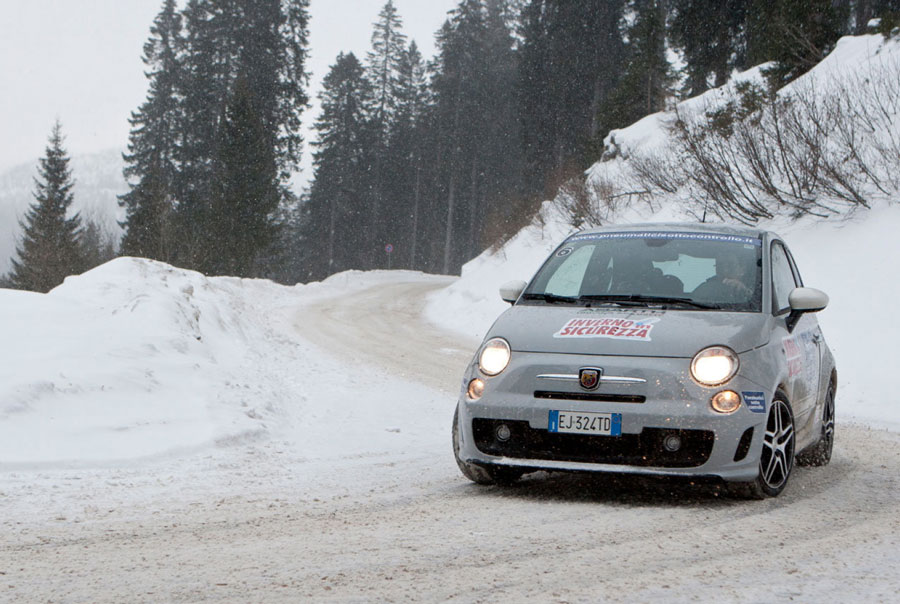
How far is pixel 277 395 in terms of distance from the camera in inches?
388

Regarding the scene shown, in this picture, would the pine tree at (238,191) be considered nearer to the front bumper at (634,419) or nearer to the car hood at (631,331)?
the car hood at (631,331)

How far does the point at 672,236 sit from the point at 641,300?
0.86 metres

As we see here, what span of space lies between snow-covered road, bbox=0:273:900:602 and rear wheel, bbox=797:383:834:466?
124mm

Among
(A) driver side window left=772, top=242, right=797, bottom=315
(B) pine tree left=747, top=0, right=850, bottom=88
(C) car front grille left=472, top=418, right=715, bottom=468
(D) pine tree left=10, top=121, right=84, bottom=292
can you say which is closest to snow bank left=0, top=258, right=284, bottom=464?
(C) car front grille left=472, top=418, right=715, bottom=468

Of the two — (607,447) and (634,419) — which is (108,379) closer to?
(607,447)

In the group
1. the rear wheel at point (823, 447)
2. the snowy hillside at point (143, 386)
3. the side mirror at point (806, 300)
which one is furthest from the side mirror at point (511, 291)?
the rear wheel at point (823, 447)

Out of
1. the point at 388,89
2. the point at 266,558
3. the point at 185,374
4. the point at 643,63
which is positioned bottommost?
the point at 266,558

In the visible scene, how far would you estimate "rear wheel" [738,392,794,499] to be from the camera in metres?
5.30

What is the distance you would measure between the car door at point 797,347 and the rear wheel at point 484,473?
1753 mm

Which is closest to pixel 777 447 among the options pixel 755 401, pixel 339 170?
pixel 755 401

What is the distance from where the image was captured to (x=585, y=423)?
5184 millimetres

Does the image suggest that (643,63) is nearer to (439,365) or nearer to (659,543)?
(439,365)

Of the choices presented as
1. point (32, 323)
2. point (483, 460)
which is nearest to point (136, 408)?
point (32, 323)

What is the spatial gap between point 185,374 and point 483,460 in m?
4.44
